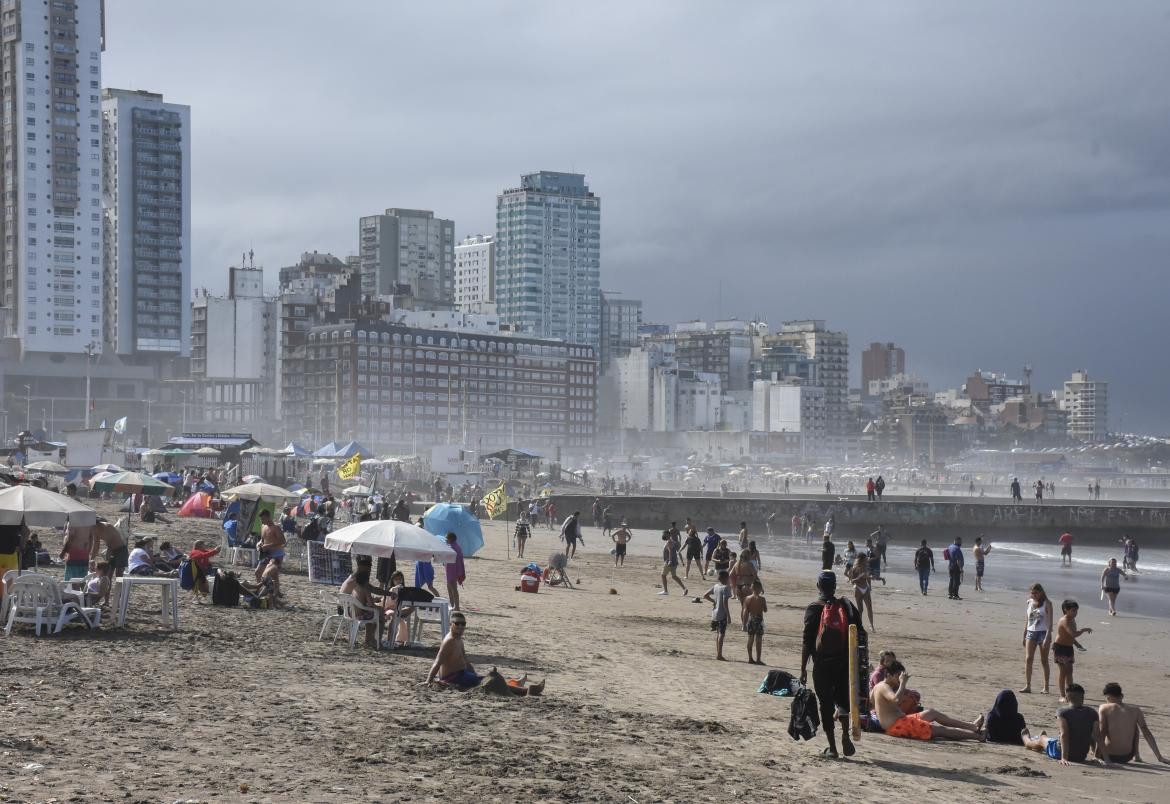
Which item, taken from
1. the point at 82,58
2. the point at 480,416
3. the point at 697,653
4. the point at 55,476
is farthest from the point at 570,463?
the point at 697,653

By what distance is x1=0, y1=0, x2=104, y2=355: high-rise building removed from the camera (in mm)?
147000

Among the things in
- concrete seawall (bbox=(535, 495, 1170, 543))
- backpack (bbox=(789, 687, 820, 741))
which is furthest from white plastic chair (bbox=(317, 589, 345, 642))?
concrete seawall (bbox=(535, 495, 1170, 543))

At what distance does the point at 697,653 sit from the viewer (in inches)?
703

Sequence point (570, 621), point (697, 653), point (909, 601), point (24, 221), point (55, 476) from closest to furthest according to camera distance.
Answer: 1. point (697, 653)
2. point (570, 621)
3. point (909, 601)
4. point (55, 476)
5. point (24, 221)

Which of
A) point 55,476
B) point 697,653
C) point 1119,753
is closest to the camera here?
point 1119,753

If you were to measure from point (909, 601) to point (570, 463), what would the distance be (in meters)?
120

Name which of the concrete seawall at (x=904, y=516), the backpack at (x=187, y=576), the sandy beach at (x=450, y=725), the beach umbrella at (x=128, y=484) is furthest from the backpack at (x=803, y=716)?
the concrete seawall at (x=904, y=516)

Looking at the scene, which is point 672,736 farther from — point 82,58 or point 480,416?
point 82,58

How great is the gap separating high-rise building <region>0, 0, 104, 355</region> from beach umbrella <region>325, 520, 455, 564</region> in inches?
5654

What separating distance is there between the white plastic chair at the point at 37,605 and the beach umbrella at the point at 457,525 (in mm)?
7909

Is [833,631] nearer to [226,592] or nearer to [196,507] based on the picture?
[226,592]

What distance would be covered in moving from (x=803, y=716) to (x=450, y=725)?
2987 millimetres

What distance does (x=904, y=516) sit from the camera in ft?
216

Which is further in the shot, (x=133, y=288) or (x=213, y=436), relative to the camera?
(x=133, y=288)
